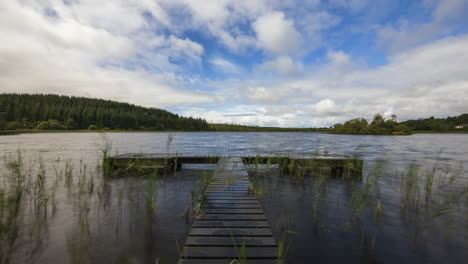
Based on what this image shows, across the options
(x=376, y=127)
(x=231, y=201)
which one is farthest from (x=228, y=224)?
(x=376, y=127)

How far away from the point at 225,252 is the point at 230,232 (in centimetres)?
54

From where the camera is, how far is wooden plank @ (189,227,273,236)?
3592 millimetres

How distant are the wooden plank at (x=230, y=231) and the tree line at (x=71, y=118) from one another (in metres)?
78.1

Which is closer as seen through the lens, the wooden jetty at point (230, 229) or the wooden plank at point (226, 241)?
the wooden jetty at point (230, 229)

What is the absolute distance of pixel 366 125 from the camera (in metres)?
75.6

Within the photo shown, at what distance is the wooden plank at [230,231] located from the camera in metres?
3.59

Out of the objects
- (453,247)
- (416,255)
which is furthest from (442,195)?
(416,255)

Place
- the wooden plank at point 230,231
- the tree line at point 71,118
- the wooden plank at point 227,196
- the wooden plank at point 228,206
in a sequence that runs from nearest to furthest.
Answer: the wooden plank at point 230,231
the wooden plank at point 228,206
the wooden plank at point 227,196
the tree line at point 71,118

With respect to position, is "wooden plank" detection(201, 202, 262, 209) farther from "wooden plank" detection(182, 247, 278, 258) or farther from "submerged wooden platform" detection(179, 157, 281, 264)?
"wooden plank" detection(182, 247, 278, 258)

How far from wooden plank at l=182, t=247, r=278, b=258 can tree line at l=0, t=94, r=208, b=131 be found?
7865 centimetres

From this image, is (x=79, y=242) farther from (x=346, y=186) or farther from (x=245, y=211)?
(x=346, y=186)

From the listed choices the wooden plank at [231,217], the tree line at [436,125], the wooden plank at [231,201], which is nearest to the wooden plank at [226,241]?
the wooden plank at [231,217]

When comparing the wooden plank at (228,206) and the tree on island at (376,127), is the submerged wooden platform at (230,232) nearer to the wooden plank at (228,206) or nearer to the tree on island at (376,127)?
the wooden plank at (228,206)

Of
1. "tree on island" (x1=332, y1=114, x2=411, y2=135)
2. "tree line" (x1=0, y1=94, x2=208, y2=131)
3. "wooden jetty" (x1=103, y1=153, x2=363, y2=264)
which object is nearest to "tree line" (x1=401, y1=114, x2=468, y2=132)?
"tree on island" (x1=332, y1=114, x2=411, y2=135)
